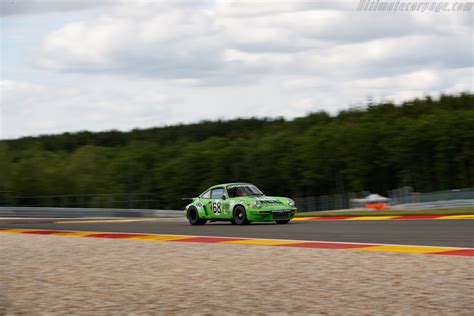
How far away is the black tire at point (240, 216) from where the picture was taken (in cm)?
2020

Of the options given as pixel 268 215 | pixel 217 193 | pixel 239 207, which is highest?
pixel 217 193

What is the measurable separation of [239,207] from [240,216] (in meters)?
0.26

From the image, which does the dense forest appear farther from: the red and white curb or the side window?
the red and white curb

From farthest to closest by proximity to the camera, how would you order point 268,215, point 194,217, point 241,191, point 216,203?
point 194,217 < point 216,203 < point 241,191 < point 268,215

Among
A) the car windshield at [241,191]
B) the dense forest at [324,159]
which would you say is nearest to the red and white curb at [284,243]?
the car windshield at [241,191]

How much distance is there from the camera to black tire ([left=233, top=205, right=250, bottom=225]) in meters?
20.2

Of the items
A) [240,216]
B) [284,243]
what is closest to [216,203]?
[240,216]

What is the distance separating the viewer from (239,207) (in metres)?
20.3

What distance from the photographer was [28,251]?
14492 mm

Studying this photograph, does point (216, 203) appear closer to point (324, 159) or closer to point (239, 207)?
point (239, 207)

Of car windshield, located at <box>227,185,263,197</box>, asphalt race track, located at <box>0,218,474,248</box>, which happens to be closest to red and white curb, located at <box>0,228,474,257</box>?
asphalt race track, located at <box>0,218,474,248</box>

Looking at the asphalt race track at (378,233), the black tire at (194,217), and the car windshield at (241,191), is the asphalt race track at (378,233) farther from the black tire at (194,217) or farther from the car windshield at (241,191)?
the black tire at (194,217)

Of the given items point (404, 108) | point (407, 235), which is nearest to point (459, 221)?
point (407, 235)

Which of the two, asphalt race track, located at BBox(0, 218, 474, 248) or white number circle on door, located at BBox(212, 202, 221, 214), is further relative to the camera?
white number circle on door, located at BBox(212, 202, 221, 214)
